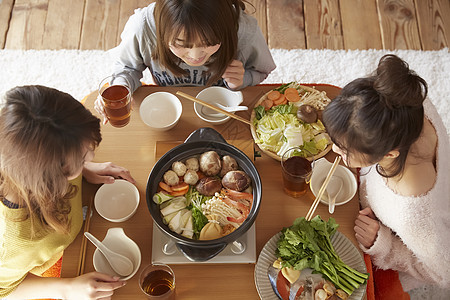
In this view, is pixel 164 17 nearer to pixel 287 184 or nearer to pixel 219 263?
pixel 287 184

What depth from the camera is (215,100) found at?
5.64ft

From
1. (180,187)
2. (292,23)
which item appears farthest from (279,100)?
(292,23)

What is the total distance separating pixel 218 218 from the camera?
1.39m

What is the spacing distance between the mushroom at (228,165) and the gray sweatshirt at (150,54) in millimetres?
420

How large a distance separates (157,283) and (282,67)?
191 centimetres

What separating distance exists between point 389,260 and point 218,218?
2.16 feet

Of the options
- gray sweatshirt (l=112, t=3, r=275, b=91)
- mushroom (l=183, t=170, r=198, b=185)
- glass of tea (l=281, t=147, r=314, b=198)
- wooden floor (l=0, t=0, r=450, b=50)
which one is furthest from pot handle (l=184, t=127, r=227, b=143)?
wooden floor (l=0, t=0, r=450, b=50)

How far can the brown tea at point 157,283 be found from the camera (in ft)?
4.40

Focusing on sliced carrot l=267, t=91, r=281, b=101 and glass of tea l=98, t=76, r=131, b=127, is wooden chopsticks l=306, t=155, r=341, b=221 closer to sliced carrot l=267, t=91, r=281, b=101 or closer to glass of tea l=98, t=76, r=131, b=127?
sliced carrot l=267, t=91, r=281, b=101

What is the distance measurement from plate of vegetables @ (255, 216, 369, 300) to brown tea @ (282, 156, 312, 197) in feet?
0.43

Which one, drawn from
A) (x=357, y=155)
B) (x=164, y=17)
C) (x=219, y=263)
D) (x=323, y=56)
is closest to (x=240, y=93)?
(x=164, y=17)

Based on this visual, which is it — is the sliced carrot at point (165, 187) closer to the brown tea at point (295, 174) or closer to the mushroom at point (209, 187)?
the mushroom at point (209, 187)

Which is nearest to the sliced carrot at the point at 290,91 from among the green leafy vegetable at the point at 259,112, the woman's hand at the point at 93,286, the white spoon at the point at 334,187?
the green leafy vegetable at the point at 259,112

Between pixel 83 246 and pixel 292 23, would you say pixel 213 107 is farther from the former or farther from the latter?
pixel 292 23
